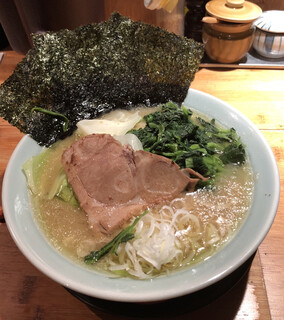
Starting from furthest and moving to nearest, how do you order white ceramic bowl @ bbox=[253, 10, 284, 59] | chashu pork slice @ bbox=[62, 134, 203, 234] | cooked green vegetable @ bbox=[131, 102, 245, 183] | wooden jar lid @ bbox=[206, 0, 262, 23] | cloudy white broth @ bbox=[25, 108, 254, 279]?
1. white ceramic bowl @ bbox=[253, 10, 284, 59]
2. wooden jar lid @ bbox=[206, 0, 262, 23]
3. cooked green vegetable @ bbox=[131, 102, 245, 183]
4. chashu pork slice @ bbox=[62, 134, 203, 234]
5. cloudy white broth @ bbox=[25, 108, 254, 279]

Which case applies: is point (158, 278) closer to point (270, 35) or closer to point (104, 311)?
point (104, 311)

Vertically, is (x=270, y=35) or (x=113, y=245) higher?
(x=270, y=35)

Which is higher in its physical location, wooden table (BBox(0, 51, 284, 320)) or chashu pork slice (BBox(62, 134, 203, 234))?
chashu pork slice (BBox(62, 134, 203, 234))

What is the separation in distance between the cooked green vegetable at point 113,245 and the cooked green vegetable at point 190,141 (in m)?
0.41

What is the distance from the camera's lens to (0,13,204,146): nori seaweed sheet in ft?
5.28

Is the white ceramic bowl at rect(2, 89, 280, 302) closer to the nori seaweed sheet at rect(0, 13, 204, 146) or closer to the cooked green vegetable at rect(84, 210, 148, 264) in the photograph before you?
the cooked green vegetable at rect(84, 210, 148, 264)

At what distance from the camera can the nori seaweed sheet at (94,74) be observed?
1.61 m

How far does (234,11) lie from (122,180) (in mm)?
1518

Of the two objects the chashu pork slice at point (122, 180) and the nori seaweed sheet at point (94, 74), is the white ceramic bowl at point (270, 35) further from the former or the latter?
the chashu pork slice at point (122, 180)

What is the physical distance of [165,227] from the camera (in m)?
Answer: 1.22

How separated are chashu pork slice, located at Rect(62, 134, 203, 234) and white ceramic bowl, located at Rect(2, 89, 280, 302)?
22 centimetres

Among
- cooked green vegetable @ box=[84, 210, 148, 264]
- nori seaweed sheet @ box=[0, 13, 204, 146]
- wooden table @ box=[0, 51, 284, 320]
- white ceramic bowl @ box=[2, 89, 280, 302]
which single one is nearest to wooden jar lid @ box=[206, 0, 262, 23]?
nori seaweed sheet @ box=[0, 13, 204, 146]

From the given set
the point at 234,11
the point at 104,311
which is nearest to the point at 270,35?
the point at 234,11

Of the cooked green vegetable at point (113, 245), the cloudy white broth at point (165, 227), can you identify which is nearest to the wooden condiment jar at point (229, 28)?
the cloudy white broth at point (165, 227)
